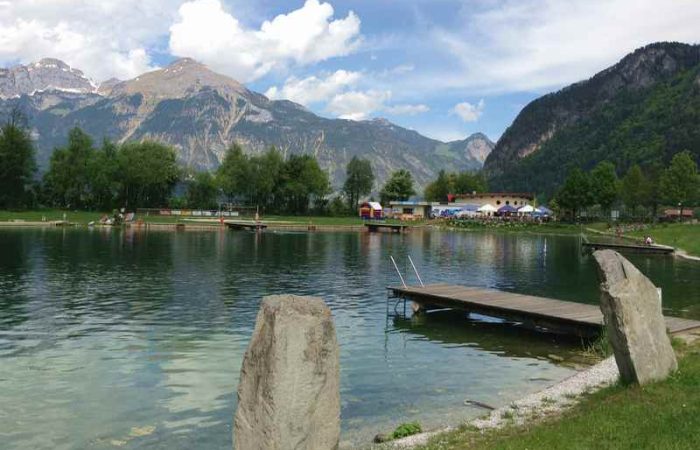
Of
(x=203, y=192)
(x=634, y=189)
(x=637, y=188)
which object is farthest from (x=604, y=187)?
(x=203, y=192)

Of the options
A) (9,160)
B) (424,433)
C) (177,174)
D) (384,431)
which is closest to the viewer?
(424,433)

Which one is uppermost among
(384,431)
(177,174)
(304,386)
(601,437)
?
(177,174)

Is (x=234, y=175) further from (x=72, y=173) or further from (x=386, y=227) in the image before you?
(x=386, y=227)

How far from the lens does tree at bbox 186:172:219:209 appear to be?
164 meters

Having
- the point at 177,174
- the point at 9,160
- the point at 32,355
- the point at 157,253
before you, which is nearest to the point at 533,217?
the point at 177,174

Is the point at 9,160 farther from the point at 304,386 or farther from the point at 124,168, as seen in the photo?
the point at 304,386

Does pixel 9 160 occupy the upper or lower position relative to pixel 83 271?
upper

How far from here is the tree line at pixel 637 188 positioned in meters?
118

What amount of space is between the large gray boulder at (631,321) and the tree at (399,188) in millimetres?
172950

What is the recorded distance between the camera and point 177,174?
154 m

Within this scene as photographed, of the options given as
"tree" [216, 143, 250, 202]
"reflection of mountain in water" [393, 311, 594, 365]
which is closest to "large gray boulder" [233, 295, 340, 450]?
"reflection of mountain in water" [393, 311, 594, 365]

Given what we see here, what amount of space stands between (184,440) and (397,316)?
17.9 m

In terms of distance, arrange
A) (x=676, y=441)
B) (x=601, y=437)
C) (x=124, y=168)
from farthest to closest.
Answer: (x=124, y=168) < (x=601, y=437) < (x=676, y=441)

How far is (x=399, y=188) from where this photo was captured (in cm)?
18662
